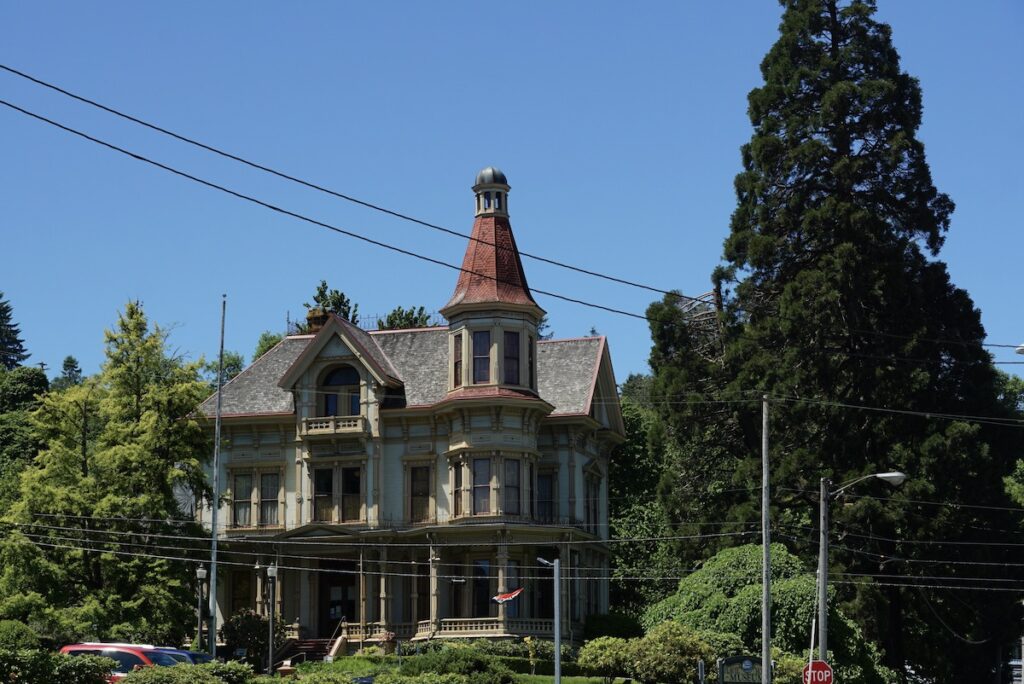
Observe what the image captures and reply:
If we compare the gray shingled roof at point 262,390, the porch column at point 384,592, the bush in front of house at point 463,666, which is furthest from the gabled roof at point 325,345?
the bush in front of house at point 463,666

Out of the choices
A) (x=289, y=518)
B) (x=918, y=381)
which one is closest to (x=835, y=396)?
(x=918, y=381)

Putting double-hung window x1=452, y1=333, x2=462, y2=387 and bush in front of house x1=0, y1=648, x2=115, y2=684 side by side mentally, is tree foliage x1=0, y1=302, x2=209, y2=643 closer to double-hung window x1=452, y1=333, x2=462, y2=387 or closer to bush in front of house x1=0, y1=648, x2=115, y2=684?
double-hung window x1=452, y1=333, x2=462, y2=387

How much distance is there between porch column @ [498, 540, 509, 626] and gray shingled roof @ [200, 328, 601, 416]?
20.8 ft

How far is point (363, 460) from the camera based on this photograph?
59969 millimetres

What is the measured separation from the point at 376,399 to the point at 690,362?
12114mm

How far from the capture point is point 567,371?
2451 inches

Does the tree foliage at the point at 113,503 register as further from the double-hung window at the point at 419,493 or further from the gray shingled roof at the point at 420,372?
the double-hung window at the point at 419,493

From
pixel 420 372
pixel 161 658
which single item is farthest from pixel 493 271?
pixel 161 658

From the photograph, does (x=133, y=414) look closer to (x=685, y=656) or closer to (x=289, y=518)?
(x=289, y=518)

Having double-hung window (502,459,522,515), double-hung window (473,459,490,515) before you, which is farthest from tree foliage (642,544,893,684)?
Answer: double-hung window (473,459,490,515)

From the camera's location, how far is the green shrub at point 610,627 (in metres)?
59.3

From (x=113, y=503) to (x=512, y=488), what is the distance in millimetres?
14227

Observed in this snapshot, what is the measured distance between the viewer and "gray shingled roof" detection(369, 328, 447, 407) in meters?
60.1

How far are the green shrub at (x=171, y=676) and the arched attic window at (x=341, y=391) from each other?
94.1 feet
